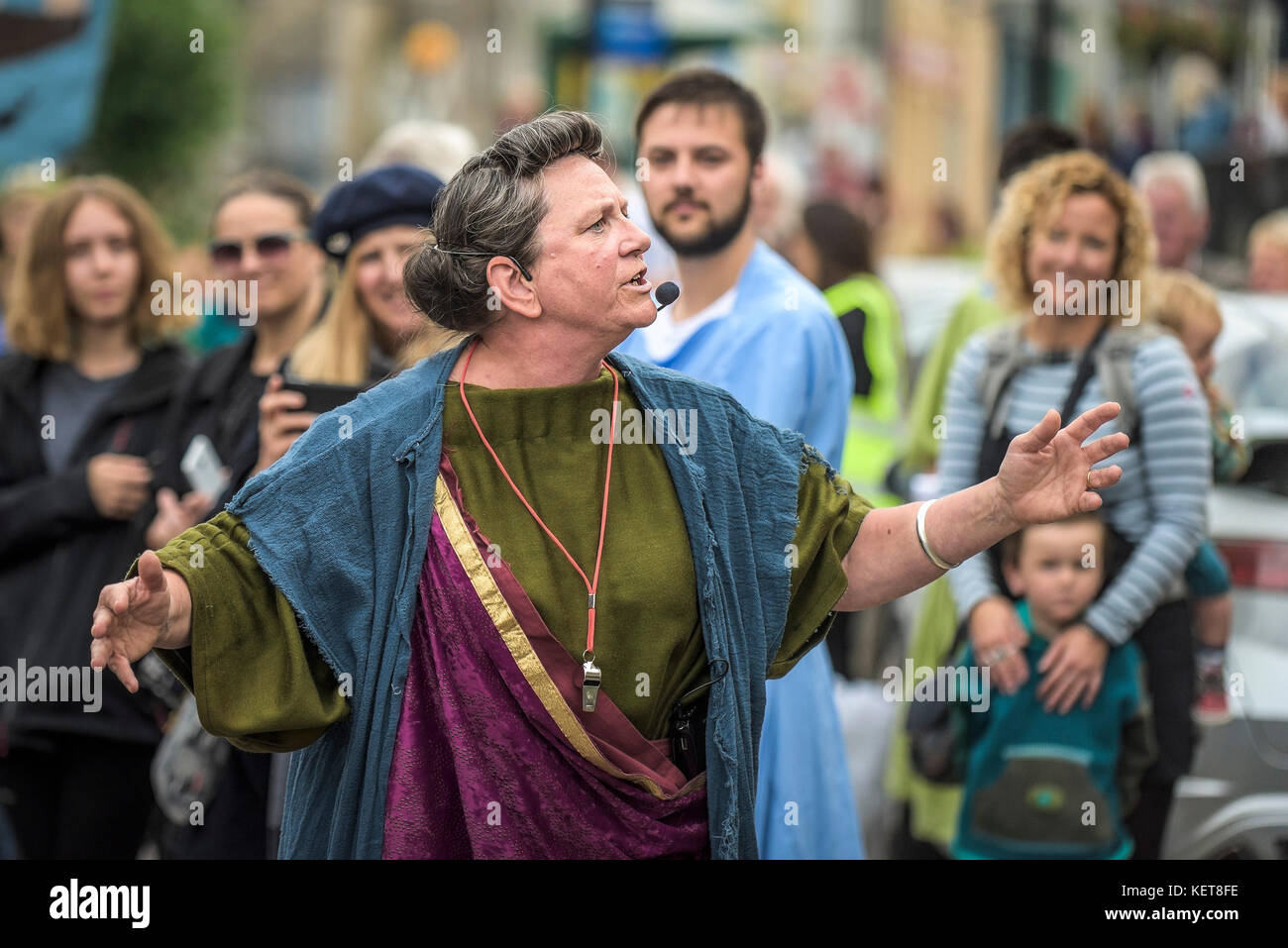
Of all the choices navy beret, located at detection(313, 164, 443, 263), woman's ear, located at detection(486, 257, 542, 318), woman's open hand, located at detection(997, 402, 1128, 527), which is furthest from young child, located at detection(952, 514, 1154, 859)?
woman's ear, located at detection(486, 257, 542, 318)

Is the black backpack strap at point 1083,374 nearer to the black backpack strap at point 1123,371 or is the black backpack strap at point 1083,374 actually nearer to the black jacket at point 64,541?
the black backpack strap at point 1123,371

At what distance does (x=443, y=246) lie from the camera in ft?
10.4

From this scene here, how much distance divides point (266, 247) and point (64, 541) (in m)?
1.09

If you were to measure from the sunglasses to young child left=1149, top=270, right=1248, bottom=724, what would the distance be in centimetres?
253

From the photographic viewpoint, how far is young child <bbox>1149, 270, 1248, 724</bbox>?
477 cm

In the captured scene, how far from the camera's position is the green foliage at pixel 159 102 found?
744 inches

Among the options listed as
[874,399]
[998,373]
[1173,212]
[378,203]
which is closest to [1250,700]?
[998,373]

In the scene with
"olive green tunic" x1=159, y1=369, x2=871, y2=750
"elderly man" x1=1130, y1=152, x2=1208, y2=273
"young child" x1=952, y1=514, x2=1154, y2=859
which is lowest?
"young child" x1=952, y1=514, x2=1154, y2=859

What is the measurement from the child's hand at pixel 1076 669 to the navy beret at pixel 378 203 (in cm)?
208

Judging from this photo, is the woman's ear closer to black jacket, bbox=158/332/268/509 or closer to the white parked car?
black jacket, bbox=158/332/268/509

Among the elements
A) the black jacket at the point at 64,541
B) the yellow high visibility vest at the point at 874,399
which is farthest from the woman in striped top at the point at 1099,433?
the black jacket at the point at 64,541

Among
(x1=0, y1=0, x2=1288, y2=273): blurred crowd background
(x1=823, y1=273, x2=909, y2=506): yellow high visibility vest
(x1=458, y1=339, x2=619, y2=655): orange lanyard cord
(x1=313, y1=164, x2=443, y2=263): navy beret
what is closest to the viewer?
(x1=458, y1=339, x2=619, y2=655): orange lanyard cord

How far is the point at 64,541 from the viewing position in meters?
5.16

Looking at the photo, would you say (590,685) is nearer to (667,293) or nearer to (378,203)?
(667,293)
